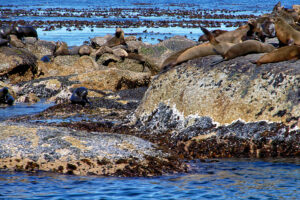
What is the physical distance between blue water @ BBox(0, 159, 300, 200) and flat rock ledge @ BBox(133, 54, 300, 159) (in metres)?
1.16

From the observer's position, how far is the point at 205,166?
8109 mm

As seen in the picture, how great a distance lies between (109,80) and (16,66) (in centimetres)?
478

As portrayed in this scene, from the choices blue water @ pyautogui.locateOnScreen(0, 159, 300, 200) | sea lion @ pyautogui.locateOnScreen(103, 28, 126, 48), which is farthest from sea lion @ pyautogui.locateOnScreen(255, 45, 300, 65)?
sea lion @ pyautogui.locateOnScreen(103, 28, 126, 48)

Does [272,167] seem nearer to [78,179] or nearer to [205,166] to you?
[205,166]

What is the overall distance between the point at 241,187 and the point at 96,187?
6.35 ft

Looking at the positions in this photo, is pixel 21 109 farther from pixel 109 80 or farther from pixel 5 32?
pixel 5 32

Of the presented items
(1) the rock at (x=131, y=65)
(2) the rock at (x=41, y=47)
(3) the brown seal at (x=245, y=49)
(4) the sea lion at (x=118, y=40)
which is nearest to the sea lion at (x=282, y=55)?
(3) the brown seal at (x=245, y=49)

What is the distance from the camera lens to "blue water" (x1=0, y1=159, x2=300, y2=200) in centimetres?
631

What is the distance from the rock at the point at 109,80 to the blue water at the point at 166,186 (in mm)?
12728

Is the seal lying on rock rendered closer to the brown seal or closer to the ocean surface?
the brown seal

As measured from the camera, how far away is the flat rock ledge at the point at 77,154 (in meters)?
7.22

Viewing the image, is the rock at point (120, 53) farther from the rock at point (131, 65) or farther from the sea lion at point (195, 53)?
the sea lion at point (195, 53)

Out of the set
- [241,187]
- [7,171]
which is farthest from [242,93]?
[7,171]

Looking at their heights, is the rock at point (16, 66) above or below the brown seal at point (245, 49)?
above
